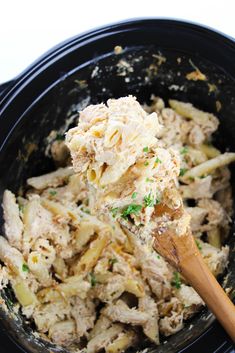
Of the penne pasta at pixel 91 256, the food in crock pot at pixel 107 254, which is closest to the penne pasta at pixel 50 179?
the food in crock pot at pixel 107 254

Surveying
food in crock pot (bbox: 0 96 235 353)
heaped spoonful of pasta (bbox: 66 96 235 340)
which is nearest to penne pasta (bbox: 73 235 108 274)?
food in crock pot (bbox: 0 96 235 353)

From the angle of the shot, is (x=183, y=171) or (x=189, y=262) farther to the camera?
(x=183, y=171)

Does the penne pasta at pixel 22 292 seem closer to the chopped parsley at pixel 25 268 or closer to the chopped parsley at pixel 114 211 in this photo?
the chopped parsley at pixel 25 268

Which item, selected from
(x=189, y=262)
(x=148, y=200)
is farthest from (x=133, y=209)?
(x=189, y=262)

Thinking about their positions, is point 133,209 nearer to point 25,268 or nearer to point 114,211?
point 114,211

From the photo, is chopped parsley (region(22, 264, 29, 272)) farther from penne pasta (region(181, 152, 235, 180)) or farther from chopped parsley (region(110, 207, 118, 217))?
penne pasta (region(181, 152, 235, 180))

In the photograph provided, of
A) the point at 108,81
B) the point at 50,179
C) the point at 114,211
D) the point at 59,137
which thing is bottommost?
the point at 114,211
